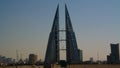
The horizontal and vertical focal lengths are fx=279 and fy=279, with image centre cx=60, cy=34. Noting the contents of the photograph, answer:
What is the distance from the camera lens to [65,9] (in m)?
155

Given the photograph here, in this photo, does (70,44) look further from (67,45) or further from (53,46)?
(53,46)

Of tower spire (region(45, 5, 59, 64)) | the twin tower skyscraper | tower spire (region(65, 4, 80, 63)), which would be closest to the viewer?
tower spire (region(65, 4, 80, 63))

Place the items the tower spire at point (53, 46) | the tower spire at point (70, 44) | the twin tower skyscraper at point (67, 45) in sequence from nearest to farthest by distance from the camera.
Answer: the tower spire at point (70, 44), the twin tower skyscraper at point (67, 45), the tower spire at point (53, 46)

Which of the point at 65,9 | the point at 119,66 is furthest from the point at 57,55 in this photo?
the point at 119,66

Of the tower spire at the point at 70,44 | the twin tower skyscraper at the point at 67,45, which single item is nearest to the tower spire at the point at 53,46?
the twin tower skyscraper at the point at 67,45

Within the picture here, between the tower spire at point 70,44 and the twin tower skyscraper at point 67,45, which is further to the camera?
the twin tower skyscraper at point 67,45

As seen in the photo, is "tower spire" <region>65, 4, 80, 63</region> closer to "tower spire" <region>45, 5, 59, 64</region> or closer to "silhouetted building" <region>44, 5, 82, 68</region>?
"silhouetted building" <region>44, 5, 82, 68</region>

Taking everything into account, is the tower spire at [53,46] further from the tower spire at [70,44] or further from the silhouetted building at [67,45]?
the tower spire at [70,44]

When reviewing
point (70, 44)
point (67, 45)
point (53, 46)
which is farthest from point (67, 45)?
point (53, 46)

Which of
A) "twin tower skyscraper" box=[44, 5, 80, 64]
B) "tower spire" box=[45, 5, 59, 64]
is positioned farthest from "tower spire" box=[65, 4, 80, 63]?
"tower spire" box=[45, 5, 59, 64]

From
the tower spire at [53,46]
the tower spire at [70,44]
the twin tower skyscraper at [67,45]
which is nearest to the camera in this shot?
the tower spire at [70,44]

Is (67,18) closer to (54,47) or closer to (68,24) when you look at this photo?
(68,24)

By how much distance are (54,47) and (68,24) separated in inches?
578

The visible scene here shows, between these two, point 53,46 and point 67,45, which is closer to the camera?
point 53,46
